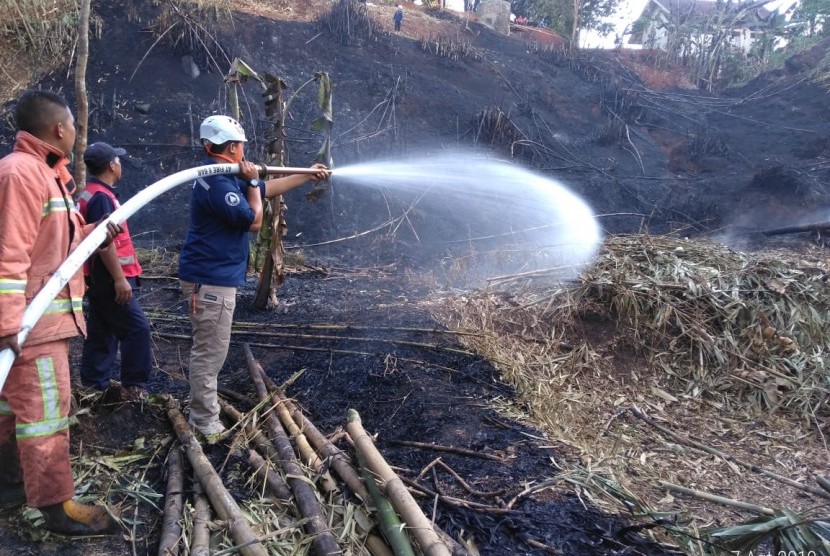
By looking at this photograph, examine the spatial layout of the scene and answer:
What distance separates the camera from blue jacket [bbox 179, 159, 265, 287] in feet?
10.4

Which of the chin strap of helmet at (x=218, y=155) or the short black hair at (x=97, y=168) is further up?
the chin strap of helmet at (x=218, y=155)

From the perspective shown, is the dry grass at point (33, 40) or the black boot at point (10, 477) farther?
the dry grass at point (33, 40)

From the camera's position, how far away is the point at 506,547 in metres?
2.62

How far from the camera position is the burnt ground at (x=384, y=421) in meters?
2.69

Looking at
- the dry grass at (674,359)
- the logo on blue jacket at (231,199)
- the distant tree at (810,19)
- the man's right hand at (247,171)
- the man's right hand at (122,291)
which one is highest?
the distant tree at (810,19)

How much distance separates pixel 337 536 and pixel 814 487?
3441mm

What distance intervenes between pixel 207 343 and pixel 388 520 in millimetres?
1607

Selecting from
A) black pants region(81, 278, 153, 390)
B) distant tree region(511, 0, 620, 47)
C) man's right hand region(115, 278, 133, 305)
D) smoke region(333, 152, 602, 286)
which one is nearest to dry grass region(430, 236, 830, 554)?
smoke region(333, 152, 602, 286)

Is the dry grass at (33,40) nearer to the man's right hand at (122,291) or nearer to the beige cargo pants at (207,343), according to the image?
the man's right hand at (122,291)

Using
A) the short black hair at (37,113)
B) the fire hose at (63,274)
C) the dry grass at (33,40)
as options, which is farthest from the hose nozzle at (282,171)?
the dry grass at (33,40)

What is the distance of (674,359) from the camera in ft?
17.3

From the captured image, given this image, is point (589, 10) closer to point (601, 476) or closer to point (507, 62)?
point (507, 62)

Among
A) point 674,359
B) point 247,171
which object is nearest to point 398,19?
point 674,359

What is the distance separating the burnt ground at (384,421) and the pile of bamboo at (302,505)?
0.17m
